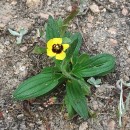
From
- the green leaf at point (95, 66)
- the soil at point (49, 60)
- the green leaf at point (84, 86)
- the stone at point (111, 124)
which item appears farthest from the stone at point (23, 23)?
the stone at point (111, 124)

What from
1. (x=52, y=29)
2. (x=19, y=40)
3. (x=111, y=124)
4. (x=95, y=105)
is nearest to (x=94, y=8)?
(x=52, y=29)

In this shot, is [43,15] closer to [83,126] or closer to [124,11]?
[124,11]

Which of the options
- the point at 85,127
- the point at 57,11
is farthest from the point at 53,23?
the point at 85,127

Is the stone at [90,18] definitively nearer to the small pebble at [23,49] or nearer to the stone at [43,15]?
the stone at [43,15]

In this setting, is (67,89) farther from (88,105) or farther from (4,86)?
(4,86)

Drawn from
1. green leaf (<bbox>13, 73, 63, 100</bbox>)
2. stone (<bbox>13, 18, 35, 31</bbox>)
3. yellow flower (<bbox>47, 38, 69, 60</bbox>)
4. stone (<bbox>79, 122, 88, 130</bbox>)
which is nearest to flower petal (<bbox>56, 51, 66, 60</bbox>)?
yellow flower (<bbox>47, 38, 69, 60</bbox>)
